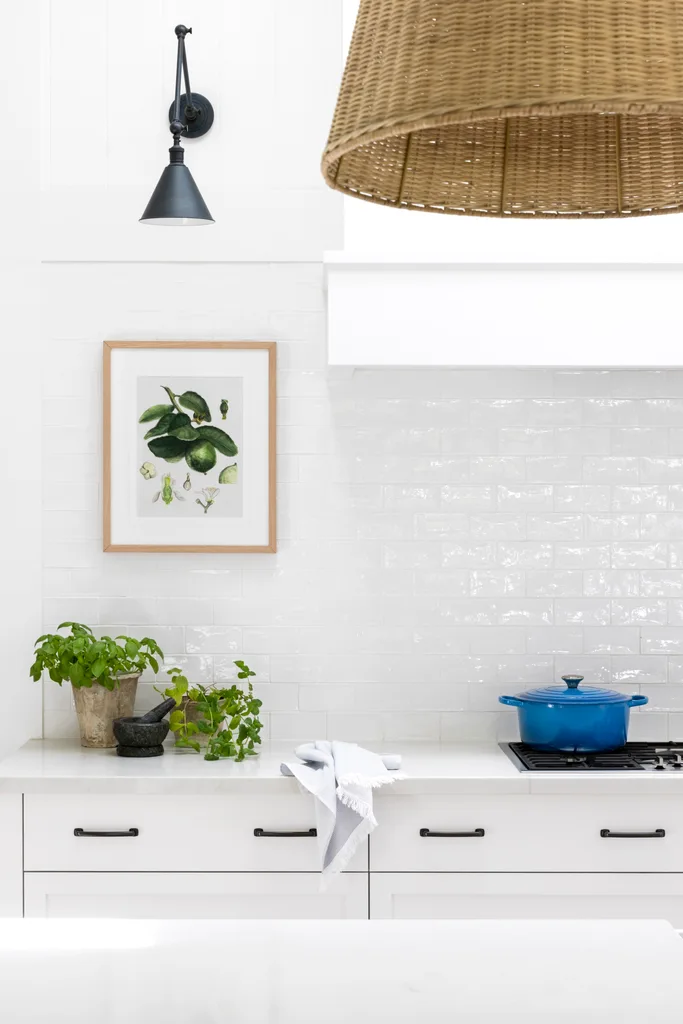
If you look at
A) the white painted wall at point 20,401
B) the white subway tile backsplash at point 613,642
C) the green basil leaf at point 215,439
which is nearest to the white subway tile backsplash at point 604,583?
the white subway tile backsplash at point 613,642

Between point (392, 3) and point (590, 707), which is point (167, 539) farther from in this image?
point (392, 3)

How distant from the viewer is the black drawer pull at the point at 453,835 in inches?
106

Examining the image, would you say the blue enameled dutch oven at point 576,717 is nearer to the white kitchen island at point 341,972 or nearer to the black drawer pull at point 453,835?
the black drawer pull at point 453,835

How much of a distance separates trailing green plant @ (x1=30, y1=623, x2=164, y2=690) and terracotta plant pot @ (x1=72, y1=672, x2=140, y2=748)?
0.13 feet

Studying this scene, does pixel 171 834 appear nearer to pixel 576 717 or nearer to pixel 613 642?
pixel 576 717

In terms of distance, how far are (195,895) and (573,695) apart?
3.70 ft

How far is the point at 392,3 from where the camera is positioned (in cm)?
102

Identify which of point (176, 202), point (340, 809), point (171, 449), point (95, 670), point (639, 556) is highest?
point (176, 202)

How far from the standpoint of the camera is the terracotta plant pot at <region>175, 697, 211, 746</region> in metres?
3.11

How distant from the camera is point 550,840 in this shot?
8.93ft

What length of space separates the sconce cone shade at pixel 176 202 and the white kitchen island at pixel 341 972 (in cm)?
197

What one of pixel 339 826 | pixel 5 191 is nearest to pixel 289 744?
pixel 339 826

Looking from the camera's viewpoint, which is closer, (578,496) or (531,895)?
(531,895)

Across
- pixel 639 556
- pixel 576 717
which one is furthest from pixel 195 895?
pixel 639 556
